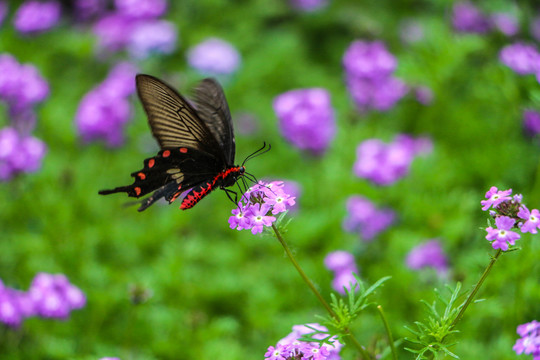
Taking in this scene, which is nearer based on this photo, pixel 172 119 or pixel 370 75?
pixel 172 119

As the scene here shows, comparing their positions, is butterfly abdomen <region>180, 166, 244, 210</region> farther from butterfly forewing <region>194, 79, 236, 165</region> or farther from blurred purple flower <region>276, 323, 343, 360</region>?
blurred purple flower <region>276, 323, 343, 360</region>

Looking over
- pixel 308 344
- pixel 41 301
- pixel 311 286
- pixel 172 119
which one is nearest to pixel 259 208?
pixel 311 286

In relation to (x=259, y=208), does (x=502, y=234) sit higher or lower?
lower

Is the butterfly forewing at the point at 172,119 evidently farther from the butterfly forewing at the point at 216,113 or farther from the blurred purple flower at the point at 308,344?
the blurred purple flower at the point at 308,344

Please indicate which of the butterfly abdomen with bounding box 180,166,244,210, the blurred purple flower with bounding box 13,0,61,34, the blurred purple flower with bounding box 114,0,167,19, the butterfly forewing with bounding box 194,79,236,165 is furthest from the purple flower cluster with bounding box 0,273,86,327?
the blurred purple flower with bounding box 114,0,167,19

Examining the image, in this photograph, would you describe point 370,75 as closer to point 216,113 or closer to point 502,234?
point 216,113

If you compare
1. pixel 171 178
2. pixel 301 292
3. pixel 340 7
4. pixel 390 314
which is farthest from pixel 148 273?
pixel 340 7

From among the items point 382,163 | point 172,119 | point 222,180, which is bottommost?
point 222,180
